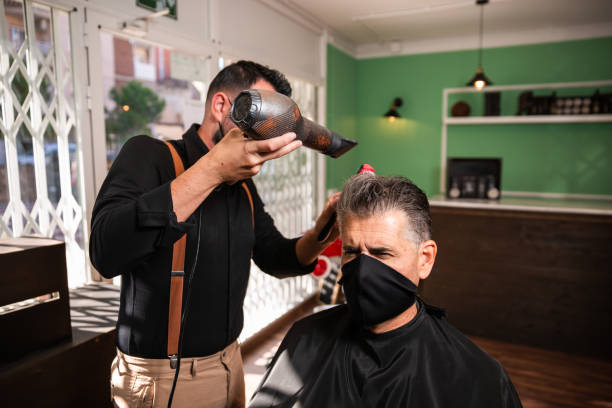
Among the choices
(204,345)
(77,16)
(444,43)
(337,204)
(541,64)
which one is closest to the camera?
(204,345)

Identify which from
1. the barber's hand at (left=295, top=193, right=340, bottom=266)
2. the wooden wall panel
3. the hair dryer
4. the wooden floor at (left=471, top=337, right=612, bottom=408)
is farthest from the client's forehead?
the wooden wall panel

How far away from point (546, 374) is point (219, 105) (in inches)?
126

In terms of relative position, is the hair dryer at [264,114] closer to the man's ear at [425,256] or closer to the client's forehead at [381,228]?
the client's forehead at [381,228]

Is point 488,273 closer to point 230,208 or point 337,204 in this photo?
point 337,204

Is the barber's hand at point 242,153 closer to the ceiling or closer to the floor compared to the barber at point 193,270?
closer to the ceiling

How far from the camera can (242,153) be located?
0.89 m

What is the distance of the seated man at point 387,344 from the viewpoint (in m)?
1.23

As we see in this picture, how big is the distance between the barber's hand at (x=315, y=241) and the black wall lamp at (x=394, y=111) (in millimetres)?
3528

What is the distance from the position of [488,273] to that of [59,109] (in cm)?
337

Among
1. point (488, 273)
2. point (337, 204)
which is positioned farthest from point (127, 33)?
point (488, 273)

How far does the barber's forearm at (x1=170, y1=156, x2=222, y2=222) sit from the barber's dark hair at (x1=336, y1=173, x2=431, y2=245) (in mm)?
545

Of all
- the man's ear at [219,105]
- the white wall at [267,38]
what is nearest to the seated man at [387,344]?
the man's ear at [219,105]

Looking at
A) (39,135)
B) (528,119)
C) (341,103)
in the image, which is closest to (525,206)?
(528,119)

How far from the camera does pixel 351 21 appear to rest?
3.96 meters
